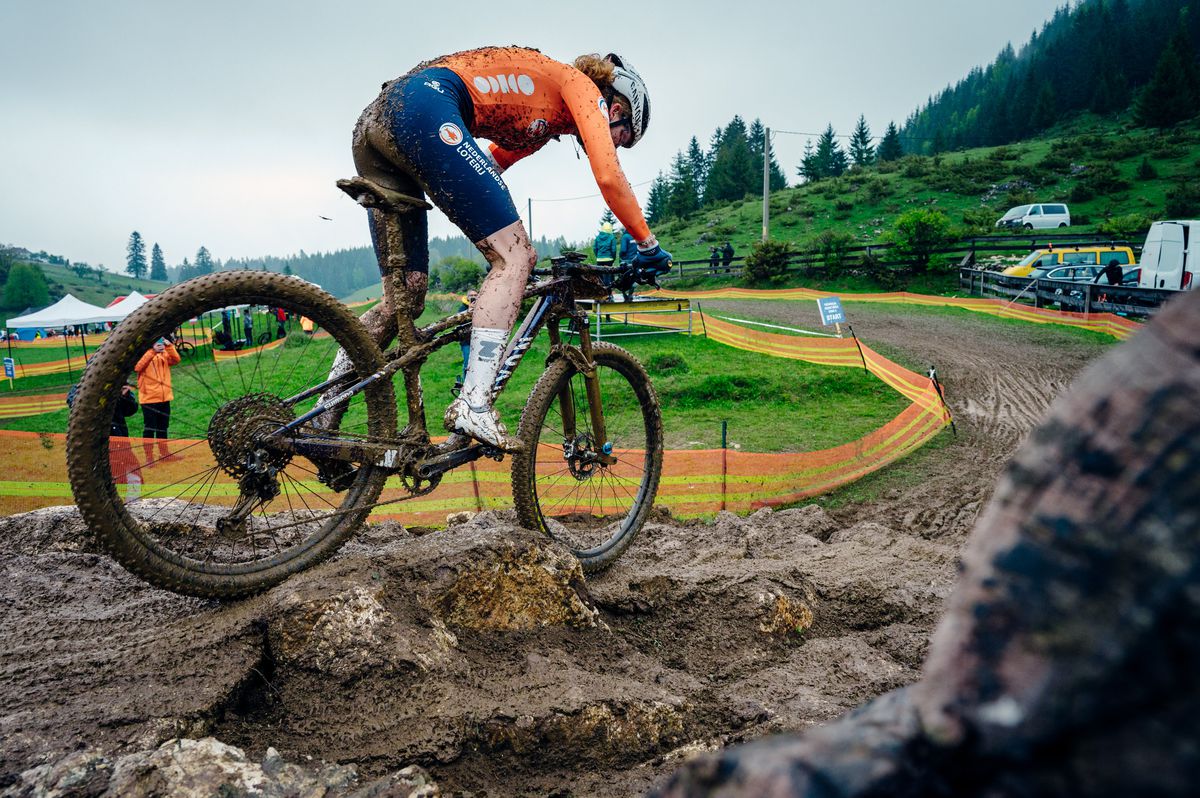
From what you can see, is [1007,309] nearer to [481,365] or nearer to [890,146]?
[481,365]

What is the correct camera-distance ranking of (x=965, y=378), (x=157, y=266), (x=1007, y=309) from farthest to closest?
(x=157, y=266), (x=1007, y=309), (x=965, y=378)

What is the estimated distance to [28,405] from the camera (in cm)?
1415

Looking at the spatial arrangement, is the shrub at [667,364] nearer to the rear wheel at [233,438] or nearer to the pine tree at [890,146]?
the rear wheel at [233,438]

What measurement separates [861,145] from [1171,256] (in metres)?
87.6

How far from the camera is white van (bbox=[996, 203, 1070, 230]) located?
4162 centimetres

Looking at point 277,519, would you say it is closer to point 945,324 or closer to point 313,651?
point 313,651

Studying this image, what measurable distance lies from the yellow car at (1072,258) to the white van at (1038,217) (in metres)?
20.0

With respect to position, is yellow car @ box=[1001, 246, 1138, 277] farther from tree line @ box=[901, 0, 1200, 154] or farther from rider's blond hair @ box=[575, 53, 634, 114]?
tree line @ box=[901, 0, 1200, 154]

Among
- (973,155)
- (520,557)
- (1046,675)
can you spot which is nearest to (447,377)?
(520,557)

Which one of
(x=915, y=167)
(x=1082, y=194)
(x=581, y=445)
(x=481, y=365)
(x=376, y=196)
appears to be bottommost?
(x=581, y=445)

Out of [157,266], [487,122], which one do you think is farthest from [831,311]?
[157,266]

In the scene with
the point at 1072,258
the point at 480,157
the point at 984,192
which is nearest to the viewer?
the point at 480,157

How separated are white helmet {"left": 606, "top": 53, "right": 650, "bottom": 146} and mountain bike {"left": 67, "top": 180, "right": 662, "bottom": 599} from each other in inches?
28.7

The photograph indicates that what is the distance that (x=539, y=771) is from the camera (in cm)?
209
